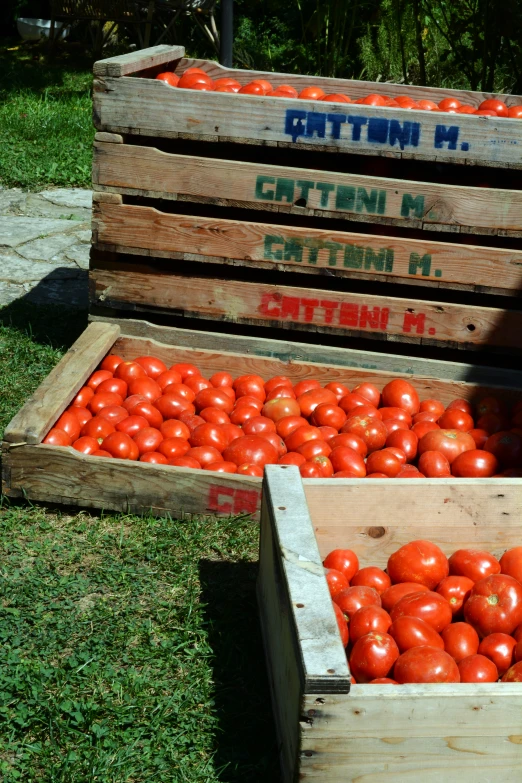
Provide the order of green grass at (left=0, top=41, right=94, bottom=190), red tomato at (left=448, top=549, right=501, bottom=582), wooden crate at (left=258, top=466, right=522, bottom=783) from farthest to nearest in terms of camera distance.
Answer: green grass at (left=0, top=41, right=94, bottom=190) → red tomato at (left=448, top=549, right=501, bottom=582) → wooden crate at (left=258, top=466, right=522, bottom=783)

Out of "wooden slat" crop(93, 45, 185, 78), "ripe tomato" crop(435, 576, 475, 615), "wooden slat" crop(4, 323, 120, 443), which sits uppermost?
"wooden slat" crop(93, 45, 185, 78)

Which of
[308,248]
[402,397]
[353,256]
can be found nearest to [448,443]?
[402,397]

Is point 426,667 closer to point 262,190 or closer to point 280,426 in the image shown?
point 280,426

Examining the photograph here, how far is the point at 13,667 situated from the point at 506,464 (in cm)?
197

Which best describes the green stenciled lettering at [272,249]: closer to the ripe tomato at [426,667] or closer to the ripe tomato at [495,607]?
the ripe tomato at [495,607]

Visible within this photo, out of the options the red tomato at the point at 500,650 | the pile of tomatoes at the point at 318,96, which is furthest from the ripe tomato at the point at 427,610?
the pile of tomatoes at the point at 318,96

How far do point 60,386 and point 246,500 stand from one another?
951 millimetres

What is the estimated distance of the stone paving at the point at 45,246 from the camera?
18.5 feet

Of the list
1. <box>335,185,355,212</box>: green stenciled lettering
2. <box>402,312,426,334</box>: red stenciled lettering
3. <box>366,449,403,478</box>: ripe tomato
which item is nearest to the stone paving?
<box>335,185,355,212</box>: green stenciled lettering

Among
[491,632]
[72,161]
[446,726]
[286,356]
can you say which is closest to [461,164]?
[286,356]

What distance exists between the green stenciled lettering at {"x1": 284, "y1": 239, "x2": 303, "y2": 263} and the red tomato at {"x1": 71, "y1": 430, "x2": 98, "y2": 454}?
1238 mm

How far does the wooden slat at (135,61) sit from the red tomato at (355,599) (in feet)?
7.99

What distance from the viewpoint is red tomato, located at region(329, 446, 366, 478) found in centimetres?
349

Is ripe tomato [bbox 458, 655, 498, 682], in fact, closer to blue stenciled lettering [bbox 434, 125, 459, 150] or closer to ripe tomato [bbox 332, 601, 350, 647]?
ripe tomato [bbox 332, 601, 350, 647]
